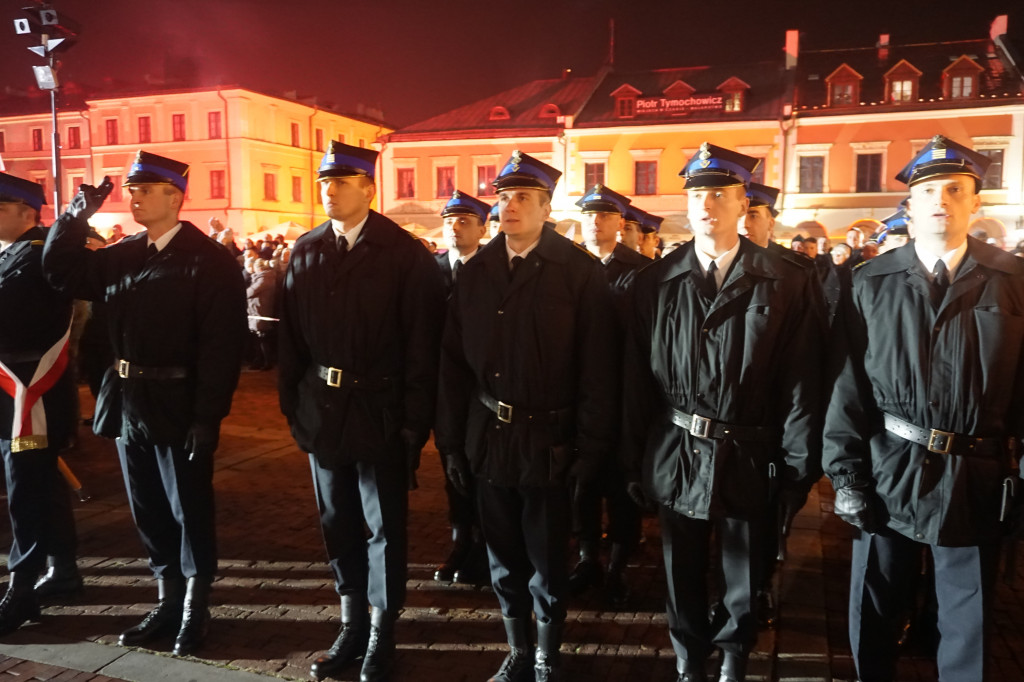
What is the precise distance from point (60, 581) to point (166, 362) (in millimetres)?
1629

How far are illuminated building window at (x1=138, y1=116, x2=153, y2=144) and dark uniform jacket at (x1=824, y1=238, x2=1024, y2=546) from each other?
44.6 m

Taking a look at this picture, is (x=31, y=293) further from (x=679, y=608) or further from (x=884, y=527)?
(x=884, y=527)

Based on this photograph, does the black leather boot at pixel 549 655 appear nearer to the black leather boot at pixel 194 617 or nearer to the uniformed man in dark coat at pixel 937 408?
the uniformed man in dark coat at pixel 937 408

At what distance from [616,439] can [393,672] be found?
1542 mm

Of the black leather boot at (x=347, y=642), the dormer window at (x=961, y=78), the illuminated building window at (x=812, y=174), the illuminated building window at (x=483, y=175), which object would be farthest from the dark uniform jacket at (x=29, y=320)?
the dormer window at (x=961, y=78)

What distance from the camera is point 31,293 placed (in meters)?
4.26

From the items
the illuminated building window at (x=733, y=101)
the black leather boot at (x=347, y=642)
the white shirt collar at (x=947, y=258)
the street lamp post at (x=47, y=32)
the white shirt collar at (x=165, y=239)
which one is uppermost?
the illuminated building window at (x=733, y=101)

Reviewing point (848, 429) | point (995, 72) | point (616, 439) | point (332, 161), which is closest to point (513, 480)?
point (616, 439)

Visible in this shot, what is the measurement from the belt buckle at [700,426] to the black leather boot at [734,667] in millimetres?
974

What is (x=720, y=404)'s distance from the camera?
10.6 ft

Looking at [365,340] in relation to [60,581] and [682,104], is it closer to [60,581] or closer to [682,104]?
[60,581]

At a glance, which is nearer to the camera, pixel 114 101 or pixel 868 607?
pixel 868 607

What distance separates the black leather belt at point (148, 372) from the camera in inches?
154

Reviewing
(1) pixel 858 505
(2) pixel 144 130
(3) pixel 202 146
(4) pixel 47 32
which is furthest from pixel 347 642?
(2) pixel 144 130
